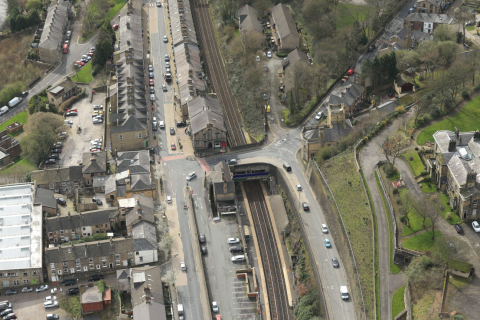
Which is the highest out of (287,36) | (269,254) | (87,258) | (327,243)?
(287,36)

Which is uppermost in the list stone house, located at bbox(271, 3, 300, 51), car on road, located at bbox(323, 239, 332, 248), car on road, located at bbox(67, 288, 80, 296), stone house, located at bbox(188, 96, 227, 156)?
stone house, located at bbox(271, 3, 300, 51)

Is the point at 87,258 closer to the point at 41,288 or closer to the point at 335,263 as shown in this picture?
the point at 41,288

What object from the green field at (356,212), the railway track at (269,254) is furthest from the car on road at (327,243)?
the railway track at (269,254)

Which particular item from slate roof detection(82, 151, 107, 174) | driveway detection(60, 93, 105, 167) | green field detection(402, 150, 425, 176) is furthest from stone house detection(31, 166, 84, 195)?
green field detection(402, 150, 425, 176)

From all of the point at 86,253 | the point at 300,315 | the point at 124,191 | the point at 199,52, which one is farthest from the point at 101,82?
the point at 300,315

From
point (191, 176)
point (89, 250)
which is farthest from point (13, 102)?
point (89, 250)

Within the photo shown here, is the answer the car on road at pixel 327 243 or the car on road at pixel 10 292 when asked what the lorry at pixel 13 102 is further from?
the car on road at pixel 327 243

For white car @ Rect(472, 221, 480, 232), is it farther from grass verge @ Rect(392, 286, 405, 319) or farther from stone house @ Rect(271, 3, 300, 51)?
stone house @ Rect(271, 3, 300, 51)
